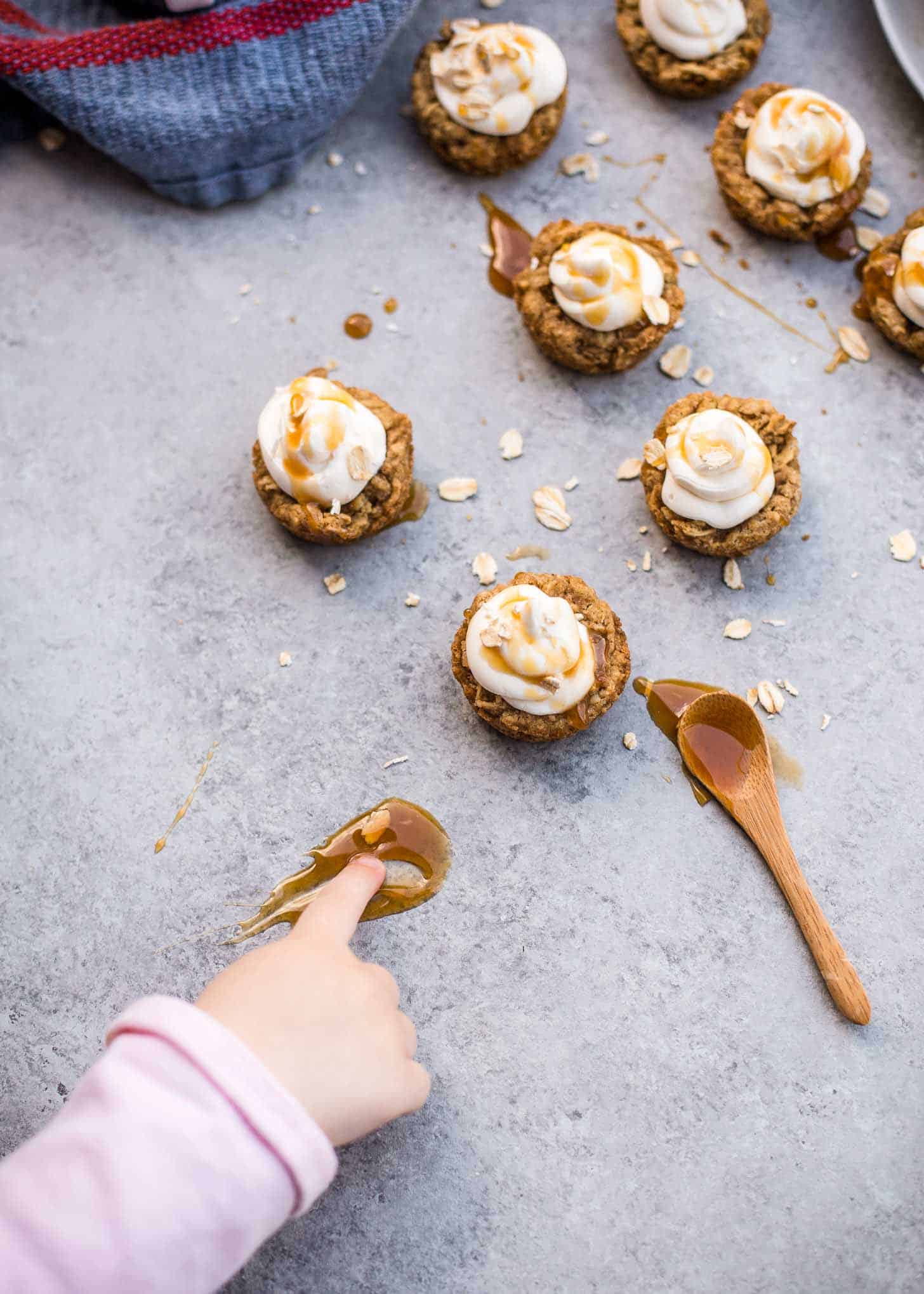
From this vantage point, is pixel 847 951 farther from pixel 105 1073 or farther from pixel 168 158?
pixel 168 158

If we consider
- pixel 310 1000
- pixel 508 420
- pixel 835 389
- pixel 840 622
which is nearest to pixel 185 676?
pixel 310 1000

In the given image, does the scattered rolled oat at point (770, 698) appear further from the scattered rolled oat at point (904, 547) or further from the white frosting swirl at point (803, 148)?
the white frosting swirl at point (803, 148)

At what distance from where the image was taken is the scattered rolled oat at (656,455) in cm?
185

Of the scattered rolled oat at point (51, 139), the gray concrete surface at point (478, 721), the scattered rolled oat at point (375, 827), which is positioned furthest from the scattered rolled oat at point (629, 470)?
the scattered rolled oat at point (51, 139)

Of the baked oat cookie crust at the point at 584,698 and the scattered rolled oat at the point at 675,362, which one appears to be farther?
the scattered rolled oat at the point at 675,362

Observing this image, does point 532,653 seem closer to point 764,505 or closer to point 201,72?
point 764,505

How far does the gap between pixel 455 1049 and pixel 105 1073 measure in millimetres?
576

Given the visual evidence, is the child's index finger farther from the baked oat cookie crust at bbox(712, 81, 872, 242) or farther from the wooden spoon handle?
the baked oat cookie crust at bbox(712, 81, 872, 242)

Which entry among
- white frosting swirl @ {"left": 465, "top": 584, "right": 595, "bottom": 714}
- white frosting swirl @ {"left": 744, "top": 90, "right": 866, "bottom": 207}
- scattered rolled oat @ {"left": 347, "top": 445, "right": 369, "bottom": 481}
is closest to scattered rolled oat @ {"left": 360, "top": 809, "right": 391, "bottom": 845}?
white frosting swirl @ {"left": 465, "top": 584, "right": 595, "bottom": 714}

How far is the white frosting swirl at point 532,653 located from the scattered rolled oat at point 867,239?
100 cm

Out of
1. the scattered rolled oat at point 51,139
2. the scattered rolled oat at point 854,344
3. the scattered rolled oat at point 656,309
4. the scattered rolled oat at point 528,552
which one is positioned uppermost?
the scattered rolled oat at point 854,344

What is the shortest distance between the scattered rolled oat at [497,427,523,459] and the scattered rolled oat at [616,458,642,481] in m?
0.19

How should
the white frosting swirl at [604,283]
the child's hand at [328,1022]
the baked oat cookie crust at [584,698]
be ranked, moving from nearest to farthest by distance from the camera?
the child's hand at [328,1022], the baked oat cookie crust at [584,698], the white frosting swirl at [604,283]

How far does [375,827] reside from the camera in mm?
1813
